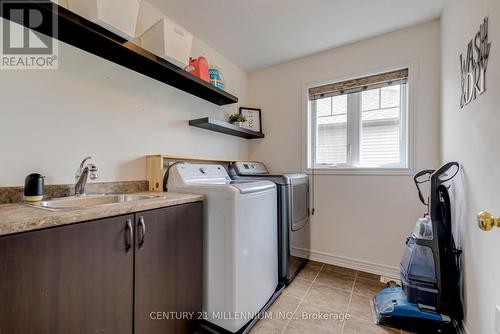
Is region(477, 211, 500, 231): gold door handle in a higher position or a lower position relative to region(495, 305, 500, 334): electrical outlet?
higher

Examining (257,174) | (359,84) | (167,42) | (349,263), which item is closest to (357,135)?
(359,84)

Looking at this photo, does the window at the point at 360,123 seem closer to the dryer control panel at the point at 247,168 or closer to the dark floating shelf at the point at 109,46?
the dryer control panel at the point at 247,168

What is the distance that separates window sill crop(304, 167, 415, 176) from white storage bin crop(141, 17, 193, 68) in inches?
68.9

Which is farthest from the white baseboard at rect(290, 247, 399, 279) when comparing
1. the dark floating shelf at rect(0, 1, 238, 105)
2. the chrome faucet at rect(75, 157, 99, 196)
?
the dark floating shelf at rect(0, 1, 238, 105)

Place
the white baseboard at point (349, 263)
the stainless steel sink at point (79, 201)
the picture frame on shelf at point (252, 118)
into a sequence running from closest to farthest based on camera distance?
the stainless steel sink at point (79, 201) → the white baseboard at point (349, 263) → the picture frame on shelf at point (252, 118)

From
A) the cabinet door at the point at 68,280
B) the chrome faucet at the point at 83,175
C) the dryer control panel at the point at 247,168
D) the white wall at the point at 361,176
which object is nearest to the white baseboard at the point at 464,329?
the white wall at the point at 361,176

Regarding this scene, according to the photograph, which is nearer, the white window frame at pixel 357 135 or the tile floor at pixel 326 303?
the tile floor at pixel 326 303

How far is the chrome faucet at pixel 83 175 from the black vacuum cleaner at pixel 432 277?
2.12m

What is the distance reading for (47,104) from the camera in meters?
1.25

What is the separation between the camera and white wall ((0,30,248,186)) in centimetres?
115

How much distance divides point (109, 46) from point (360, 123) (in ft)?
7.61

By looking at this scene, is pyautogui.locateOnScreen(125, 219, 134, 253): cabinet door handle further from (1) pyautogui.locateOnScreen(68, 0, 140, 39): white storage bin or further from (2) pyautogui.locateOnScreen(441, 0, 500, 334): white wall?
(2) pyautogui.locateOnScreen(441, 0, 500, 334): white wall

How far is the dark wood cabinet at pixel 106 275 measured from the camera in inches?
28.4

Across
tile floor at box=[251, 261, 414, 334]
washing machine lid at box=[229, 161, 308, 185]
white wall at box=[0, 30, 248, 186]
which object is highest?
white wall at box=[0, 30, 248, 186]
